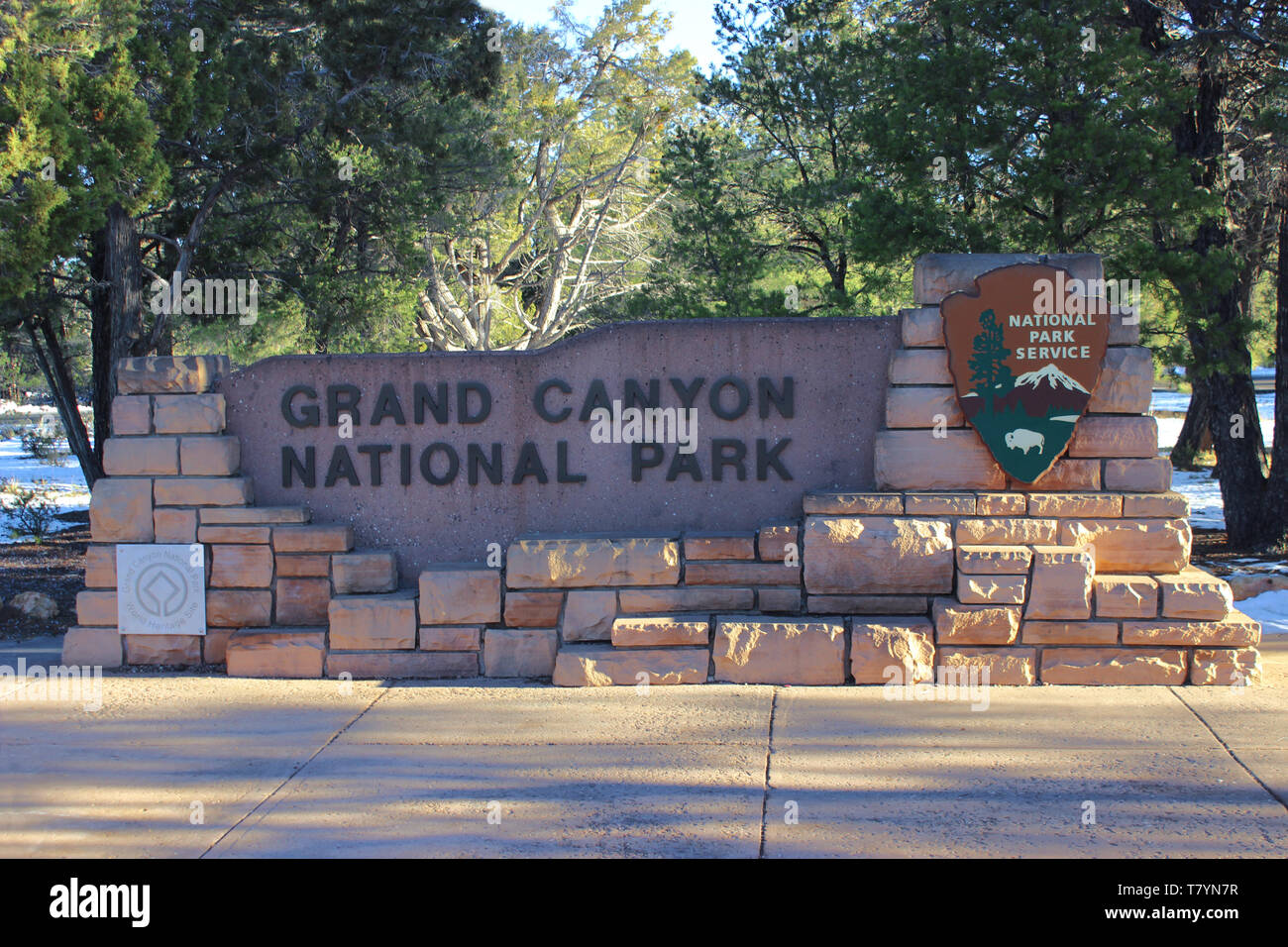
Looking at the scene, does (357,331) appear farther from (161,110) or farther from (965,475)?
(965,475)

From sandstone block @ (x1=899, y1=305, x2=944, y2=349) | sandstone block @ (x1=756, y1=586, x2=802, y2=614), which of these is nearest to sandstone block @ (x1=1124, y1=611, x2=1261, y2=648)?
sandstone block @ (x1=756, y1=586, x2=802, y2=614)

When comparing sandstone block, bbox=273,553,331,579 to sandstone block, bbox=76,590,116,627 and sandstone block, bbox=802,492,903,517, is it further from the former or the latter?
sandstone block, bbox=802,492,903,517

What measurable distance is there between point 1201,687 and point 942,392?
2098 millimetres

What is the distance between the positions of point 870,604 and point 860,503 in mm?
568

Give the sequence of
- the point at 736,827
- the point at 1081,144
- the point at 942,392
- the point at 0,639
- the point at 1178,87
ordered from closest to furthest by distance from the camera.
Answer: the point at 736,827 < the point at 942,392 < the point at 0,639 < the point at 1081,144 < the point at 1178,87

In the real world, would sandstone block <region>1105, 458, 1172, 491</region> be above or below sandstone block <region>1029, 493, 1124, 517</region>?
above

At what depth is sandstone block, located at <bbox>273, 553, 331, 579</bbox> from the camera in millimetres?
6676

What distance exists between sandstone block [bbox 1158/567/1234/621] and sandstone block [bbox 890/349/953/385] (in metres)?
1.63

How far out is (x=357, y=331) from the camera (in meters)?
13.3

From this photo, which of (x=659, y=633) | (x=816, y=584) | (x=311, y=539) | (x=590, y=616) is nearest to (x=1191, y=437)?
(x=816, y=584)

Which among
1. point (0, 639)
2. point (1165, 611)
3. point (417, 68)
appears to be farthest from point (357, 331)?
point (1165, 611)

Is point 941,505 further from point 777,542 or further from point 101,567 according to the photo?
point 101,567

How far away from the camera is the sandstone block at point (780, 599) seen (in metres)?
6.30

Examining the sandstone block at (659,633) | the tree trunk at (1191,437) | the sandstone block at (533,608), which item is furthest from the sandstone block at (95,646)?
the tree trunk at (1191,437)
